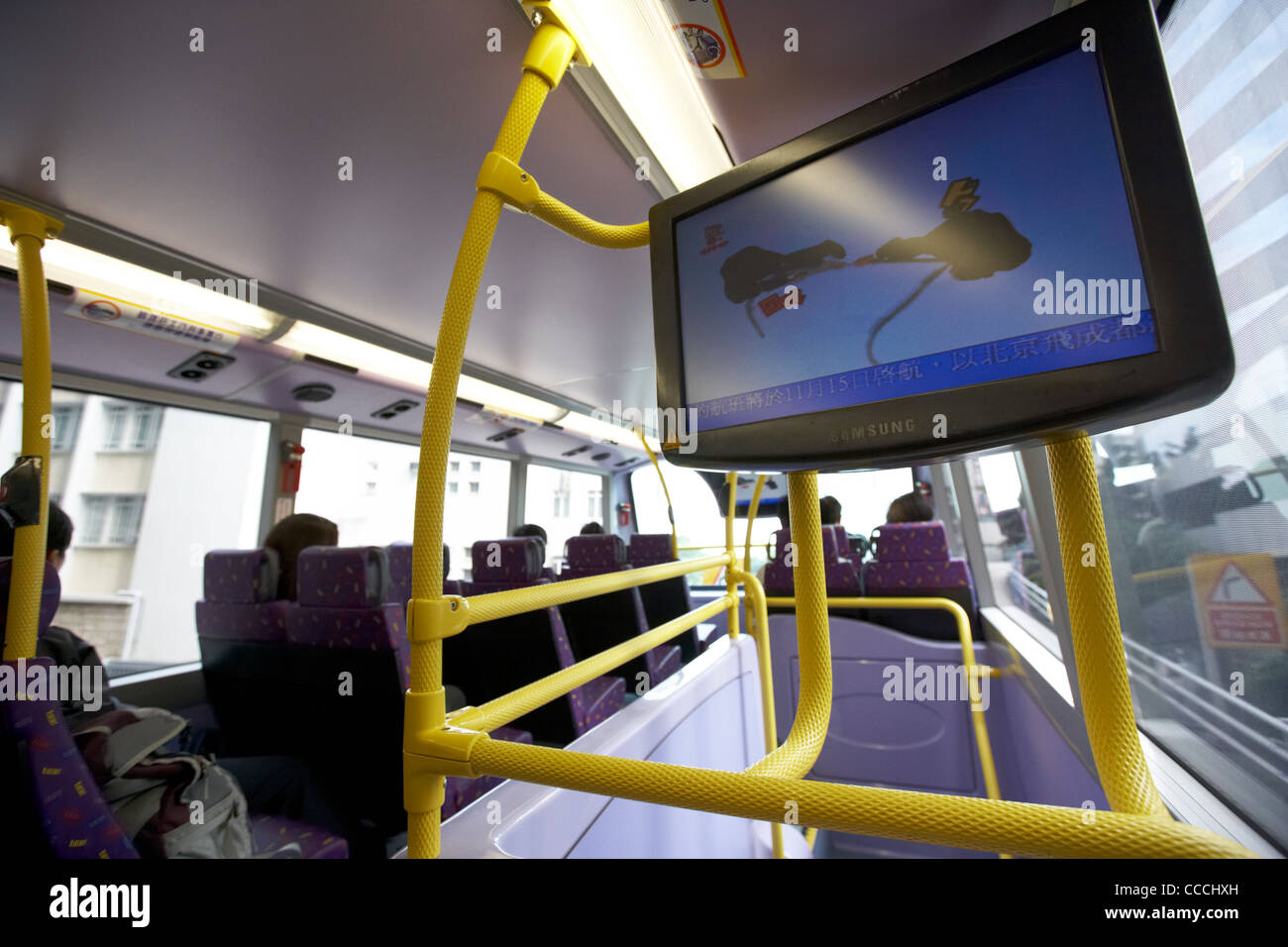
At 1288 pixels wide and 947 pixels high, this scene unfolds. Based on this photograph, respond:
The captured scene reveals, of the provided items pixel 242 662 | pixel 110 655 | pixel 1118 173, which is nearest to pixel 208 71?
pixel 1118 173

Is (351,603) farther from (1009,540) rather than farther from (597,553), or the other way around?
(1009,540)

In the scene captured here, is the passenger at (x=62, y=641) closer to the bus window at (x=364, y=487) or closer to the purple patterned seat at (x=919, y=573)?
the bus window at (x=364, y=487)

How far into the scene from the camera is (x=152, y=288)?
252 cm

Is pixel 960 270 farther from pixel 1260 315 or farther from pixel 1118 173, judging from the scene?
pixel 1260 315

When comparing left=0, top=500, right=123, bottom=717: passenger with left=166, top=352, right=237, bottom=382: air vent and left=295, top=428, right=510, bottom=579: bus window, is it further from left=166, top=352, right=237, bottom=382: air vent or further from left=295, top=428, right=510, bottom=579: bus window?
left=295, top=428, right=510, bottom=579: bus window

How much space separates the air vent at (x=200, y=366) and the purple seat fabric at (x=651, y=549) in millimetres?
3242

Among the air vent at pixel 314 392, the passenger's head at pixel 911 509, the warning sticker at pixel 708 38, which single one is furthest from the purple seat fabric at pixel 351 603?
the passenger's head at pixel 911 509

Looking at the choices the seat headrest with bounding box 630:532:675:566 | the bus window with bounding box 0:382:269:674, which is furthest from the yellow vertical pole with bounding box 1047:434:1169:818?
the bus window with bounding box 0:382:269:674

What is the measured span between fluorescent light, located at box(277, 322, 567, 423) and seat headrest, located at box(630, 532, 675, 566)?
158 cm

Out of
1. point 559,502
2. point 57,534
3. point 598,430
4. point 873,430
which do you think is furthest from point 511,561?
point 559,502

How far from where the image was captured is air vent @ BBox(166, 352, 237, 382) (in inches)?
114

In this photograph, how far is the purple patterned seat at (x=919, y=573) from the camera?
2900mm

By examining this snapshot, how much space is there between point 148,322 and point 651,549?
11.9ft
